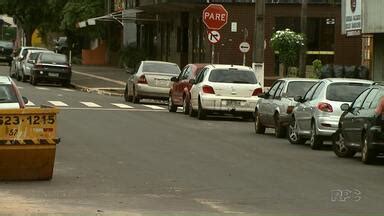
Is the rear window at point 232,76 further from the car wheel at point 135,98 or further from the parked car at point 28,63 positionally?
the parked car at point 28,63

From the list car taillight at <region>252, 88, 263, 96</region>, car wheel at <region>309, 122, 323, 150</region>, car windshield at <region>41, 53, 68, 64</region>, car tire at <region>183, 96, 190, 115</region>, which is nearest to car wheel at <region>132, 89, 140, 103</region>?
car tire at <region>183, 96, 190, 115</region>

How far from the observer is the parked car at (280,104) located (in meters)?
23.2

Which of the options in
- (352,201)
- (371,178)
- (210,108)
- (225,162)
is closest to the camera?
(352,201)

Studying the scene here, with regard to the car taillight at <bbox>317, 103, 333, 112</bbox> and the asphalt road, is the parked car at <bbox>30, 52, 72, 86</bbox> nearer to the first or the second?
the asphalt road

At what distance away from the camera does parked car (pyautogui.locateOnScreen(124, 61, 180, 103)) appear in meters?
35.6

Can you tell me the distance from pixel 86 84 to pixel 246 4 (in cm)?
906

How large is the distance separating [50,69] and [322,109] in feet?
95.9

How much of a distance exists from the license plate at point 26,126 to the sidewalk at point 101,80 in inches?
1189

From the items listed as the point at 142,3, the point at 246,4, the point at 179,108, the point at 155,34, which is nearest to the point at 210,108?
the point at 179,108

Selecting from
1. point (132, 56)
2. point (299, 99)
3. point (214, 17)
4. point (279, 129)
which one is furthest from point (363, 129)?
point (132, 56)

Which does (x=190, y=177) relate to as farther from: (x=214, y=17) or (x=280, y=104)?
(x=214, y=17)

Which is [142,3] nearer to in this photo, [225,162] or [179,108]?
[179,108]

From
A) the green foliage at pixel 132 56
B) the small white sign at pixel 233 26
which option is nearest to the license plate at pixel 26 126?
the small white sign at pixel 233 26

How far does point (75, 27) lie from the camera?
68312mm
